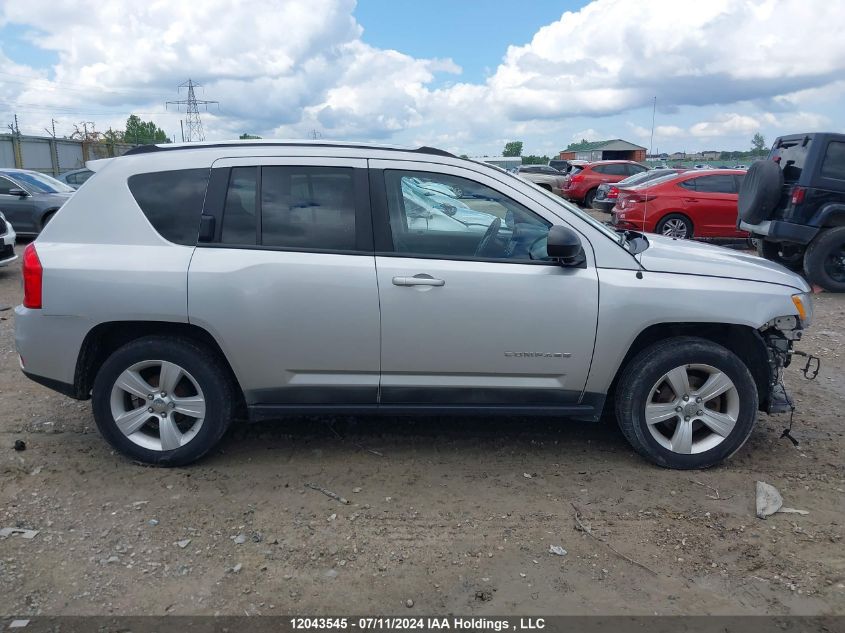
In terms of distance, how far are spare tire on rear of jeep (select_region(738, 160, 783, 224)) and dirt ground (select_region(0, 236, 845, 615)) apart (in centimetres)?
489

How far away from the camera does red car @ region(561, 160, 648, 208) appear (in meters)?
Result: 21.7

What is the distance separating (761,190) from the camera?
28.6 ft

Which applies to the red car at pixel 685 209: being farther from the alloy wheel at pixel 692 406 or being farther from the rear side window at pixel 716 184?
the alloy wheel at pixel 692 406

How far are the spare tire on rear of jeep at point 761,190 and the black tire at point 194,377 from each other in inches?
297

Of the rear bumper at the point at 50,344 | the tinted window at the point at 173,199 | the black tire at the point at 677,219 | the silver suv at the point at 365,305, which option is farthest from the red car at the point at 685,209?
the rear bumper at the point at 50,344

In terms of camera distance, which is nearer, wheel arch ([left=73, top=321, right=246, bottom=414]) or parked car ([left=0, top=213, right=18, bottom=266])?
wheel arch ([left=73, top=321, right=246, bottom=414])

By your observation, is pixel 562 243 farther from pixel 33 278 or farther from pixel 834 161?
pixel 834 161

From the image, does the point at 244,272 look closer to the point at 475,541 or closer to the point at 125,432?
the point at 125,432

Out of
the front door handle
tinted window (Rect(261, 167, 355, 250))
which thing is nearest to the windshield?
tinted window (Rect(261, 167, 355, 250))

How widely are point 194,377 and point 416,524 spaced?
151 centimetres

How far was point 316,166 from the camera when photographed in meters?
3.89

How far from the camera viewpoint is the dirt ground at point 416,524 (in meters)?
2.89

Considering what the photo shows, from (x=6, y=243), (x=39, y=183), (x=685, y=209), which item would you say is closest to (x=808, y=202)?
(x=685, y=209)

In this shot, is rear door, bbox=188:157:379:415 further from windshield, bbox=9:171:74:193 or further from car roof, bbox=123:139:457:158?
windshield, bbox=9:171:74:193
